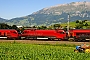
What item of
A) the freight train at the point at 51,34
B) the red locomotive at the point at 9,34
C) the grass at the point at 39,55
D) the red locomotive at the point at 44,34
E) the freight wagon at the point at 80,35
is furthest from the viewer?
the red locomotive at the point at 9,34

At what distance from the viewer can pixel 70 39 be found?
78188 millimetres

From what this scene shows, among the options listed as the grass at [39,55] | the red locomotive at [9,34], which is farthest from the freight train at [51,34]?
the grass at [39,55]

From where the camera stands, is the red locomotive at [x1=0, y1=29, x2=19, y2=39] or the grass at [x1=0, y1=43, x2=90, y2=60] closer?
the grass at [x1=0, y1=43, x2=90, y2=60]

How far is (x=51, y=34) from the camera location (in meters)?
78.9

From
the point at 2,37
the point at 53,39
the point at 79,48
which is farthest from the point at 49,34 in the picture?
the point at 79,48

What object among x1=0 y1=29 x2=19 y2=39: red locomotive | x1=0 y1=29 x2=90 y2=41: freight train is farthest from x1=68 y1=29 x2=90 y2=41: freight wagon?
x1=0 y1=29 x2=19 y2=39: red locomotive

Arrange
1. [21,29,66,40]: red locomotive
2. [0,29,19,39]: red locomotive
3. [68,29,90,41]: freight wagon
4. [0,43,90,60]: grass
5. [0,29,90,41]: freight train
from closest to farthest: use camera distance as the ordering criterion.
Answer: [0,43,90,60]: grass
[68,29,90,41]: freight wagon
[0,29,90,41]: freight train
[21,29,66,40]: red locomotive
[0,29,19,39]: red locomotive

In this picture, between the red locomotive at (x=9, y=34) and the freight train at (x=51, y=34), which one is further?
the red locomotive at (x=9, y=34)

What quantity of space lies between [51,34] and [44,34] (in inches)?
101

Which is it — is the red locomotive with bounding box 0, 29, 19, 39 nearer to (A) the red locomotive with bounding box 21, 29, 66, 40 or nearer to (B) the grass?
(A) the red locomotive with bounding box 21, 29, 66, 40

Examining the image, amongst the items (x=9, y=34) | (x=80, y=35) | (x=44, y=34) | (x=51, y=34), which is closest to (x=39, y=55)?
(x=80, y=35)

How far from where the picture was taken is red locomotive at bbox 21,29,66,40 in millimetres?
78250

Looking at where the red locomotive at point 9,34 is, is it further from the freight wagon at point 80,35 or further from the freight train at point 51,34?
the freight wagon at point 80,35

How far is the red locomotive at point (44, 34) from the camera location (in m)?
78.2
